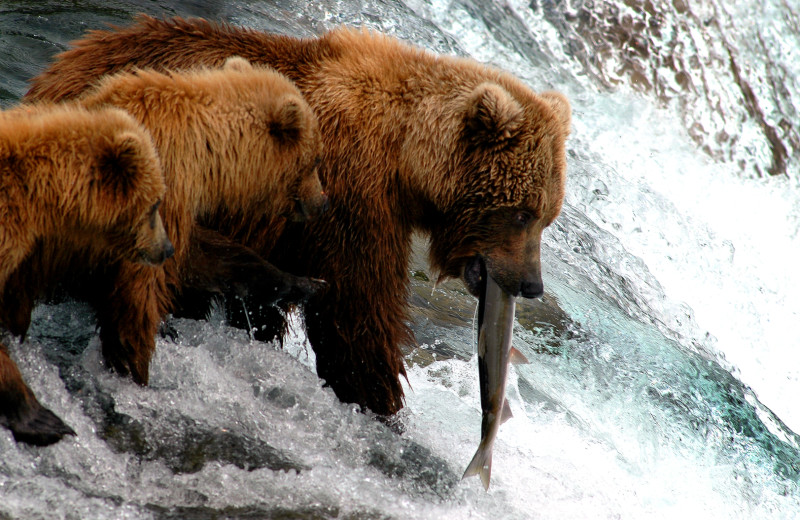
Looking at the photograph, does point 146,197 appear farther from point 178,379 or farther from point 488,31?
point 488,31

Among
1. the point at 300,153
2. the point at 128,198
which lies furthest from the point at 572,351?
the point at 128,198

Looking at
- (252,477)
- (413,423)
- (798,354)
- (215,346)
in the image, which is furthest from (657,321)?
(252,477)

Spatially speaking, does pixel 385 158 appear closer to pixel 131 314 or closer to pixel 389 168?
pixel 389 168

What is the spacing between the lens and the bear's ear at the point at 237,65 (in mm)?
4867

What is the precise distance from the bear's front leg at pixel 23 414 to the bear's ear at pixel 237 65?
1848 mm

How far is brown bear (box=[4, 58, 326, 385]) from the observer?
446 centimetres

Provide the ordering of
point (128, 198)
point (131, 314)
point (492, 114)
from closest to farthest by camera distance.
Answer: point (128, 198) < point (131, 314) < point (492, 114)

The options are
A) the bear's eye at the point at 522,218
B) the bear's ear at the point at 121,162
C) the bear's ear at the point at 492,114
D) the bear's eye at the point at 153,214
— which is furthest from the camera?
the bear's eye at the point at 522,218

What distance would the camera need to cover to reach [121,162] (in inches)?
157

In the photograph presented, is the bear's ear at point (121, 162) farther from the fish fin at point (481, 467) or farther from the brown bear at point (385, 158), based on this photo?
the fish fin at point (481, 467)

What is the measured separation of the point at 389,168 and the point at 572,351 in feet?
11.6

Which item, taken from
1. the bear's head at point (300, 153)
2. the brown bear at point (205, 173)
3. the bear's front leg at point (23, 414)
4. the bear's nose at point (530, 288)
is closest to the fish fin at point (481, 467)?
the bear's nose at point (530, 288)

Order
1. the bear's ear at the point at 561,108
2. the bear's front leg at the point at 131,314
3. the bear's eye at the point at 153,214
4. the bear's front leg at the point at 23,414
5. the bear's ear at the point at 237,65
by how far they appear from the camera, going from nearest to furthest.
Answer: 1. the bear's front leg at the point at 23,414
2. the bear's eye at the point at 153,214
3. the bear's front leg at the point at 131,314
4. the bear's ear at the point at 237,65
5. the bear's ear at the point at 561,108

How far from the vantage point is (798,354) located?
10820 mm
